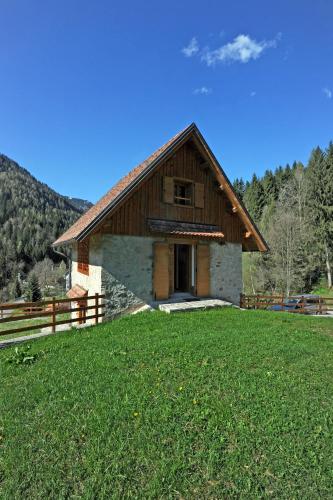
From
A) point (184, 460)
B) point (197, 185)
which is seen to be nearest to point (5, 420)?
point (184, 460)

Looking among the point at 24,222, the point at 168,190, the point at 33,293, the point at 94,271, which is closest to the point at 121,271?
the point at 94,271

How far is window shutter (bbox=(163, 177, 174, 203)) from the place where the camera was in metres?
Result: 11.1

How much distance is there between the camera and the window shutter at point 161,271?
10.8 meters

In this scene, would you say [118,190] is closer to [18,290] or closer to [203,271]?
[203,271]

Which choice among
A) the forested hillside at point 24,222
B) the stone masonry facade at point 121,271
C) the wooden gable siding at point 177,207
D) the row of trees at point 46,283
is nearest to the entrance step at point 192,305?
the stone masonry facade at point 121,271

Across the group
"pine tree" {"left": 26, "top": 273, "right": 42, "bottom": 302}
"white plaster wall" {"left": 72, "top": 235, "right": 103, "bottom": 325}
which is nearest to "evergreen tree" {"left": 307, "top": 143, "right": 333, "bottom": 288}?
"white plaster wall" {"left": 72, "top": 235, "right": 103, "bottom": 325}

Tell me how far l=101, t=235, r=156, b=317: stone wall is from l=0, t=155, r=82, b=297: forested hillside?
5403 cm

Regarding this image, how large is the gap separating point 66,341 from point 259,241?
32.6 ft

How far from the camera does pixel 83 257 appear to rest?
462 inches

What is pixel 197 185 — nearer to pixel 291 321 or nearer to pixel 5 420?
pixel 291 321

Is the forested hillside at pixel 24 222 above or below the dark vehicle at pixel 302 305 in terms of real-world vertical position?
above

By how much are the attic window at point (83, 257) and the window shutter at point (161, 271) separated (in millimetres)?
2987

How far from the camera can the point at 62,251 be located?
16.2 metres

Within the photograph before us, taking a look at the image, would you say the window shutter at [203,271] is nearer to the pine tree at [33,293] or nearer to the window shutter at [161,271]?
the window shutter at [161,271]
